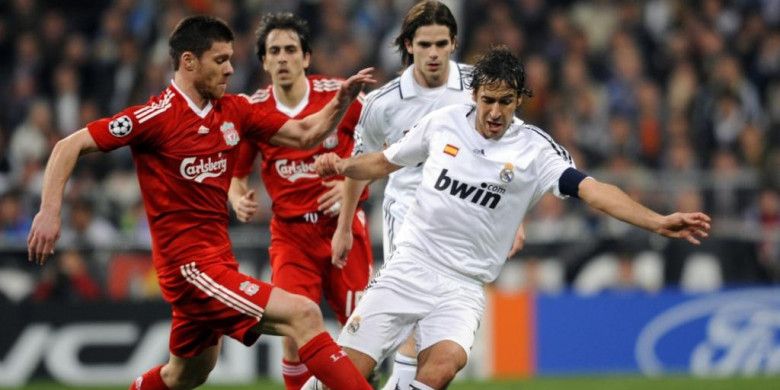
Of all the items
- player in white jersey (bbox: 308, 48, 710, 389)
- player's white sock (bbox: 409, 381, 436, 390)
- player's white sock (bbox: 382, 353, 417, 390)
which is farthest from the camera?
player's white sock (bbox: 382, 353, 417, 390)

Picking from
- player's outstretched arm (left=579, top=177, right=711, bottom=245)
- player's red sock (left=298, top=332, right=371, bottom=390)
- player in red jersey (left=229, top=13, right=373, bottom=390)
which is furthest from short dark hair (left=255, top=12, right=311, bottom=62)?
player's outstretched arm (left=579, top=177, right=711, bottom=245)

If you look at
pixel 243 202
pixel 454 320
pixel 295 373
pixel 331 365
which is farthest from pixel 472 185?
pixel 295 373

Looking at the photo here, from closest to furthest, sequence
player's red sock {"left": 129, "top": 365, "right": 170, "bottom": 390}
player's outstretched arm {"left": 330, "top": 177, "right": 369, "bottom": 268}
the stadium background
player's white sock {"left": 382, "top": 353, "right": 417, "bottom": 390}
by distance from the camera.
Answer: player's white sock {"left": 382, "top": 353, "right": 417, "bottom": 390}
player's red sock {"left": 129, "top": 365, "right": 170, "bottom": 390}
player's outstretched arm {"left": 330, "top": 177, "right": 369, "bottom": 268}
the stadium background

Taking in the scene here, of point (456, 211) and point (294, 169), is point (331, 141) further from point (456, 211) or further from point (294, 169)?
point (456, 211)

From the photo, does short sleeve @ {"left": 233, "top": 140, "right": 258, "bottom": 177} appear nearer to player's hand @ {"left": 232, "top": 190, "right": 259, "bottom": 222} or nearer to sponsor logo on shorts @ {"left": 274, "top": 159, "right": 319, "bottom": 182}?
sponsor logo on shorts @ {"left": 274, "top": 159, "right": 319, "bottom": 182}

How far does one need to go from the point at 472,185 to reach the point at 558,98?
963cm

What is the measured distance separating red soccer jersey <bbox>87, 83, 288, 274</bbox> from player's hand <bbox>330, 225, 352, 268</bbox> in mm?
1026

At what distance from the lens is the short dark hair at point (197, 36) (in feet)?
26.5

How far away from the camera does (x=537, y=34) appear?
18.7m

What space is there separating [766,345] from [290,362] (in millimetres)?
6062

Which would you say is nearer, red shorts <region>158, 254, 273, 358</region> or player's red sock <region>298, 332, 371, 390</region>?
player's red sock <region>298, 332, 371, 390</region>

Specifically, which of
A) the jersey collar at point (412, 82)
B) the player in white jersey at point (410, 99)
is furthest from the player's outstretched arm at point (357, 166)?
the jersey collar at point (412, 82)

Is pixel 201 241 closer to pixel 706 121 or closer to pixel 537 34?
pixel 706 121

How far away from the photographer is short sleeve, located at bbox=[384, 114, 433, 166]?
8.13m
